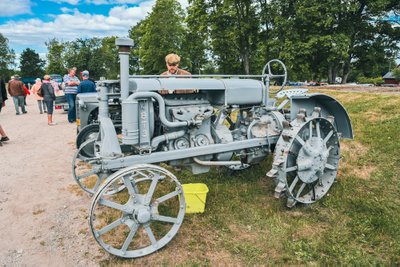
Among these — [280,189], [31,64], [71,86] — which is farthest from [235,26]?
[31,64]

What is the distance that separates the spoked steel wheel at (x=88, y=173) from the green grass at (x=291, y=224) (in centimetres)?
91

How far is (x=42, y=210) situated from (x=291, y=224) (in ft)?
10.3

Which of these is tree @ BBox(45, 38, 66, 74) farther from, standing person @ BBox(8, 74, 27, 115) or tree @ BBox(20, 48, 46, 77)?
standing person @ BBox(8, 74, 27, 115)

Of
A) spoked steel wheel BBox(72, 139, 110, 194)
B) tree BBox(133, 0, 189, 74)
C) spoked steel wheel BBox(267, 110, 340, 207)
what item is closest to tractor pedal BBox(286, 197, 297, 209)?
spoked steel wheel BBox(267, 110, 340, 207)

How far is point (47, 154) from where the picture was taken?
6.66 meters

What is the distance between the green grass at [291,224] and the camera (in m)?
2.94

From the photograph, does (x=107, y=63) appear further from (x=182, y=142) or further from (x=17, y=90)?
(x=182, y=142)

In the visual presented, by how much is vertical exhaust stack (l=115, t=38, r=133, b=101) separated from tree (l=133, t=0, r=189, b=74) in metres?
30.1

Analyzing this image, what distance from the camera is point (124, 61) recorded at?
296 centimetres

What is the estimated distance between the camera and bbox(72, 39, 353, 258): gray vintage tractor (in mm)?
2943

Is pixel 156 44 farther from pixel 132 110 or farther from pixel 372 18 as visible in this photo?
pixel 132 110

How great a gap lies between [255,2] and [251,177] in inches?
969

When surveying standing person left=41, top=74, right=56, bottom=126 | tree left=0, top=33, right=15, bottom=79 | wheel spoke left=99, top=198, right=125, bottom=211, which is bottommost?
wheel spoke left=99, top=198, right=125, bottom=211

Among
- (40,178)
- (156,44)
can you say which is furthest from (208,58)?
(40,178)
